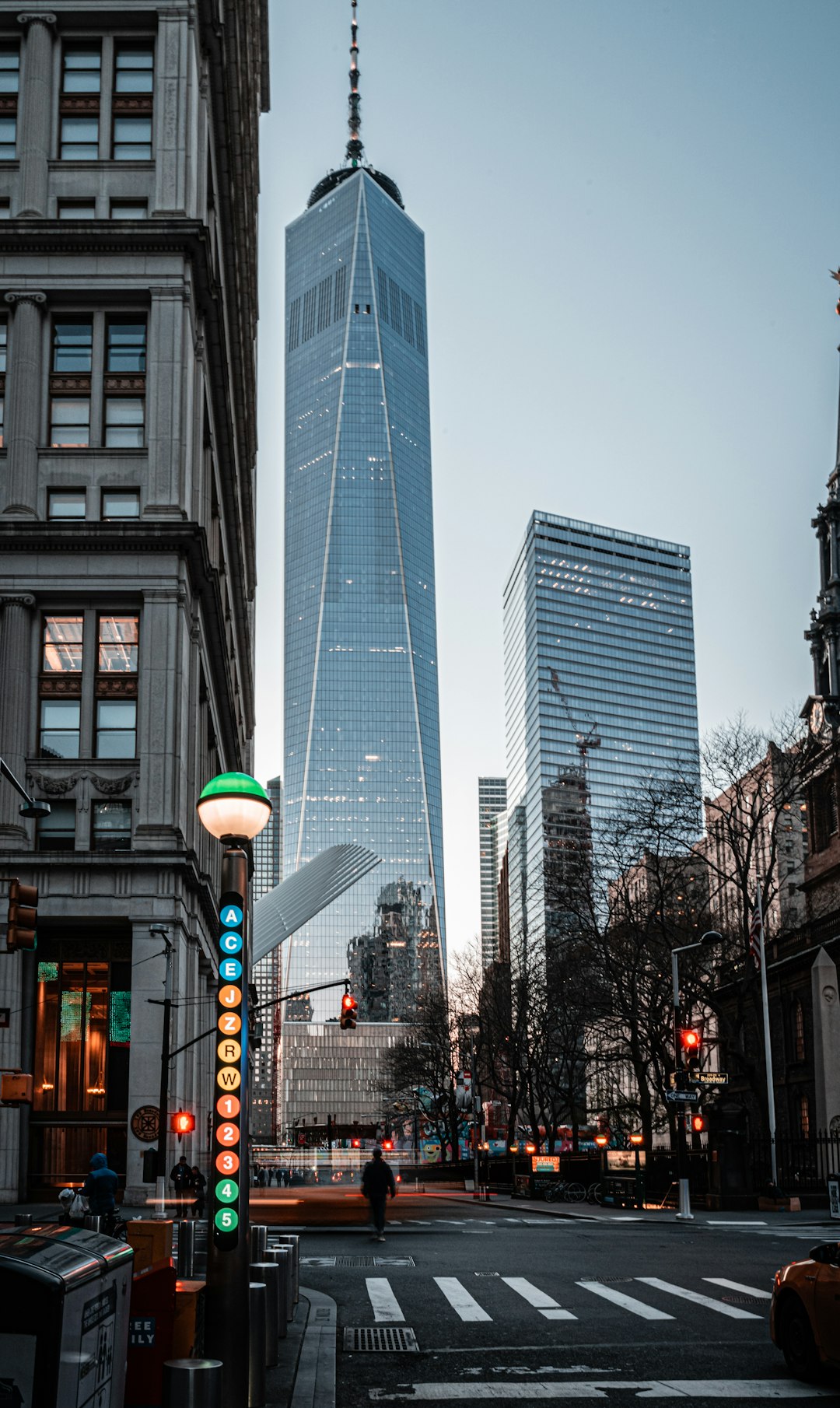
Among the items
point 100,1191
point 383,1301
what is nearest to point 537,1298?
point 383,1301

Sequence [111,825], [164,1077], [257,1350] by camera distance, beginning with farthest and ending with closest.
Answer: [111,825]
[164,1077]
[257,1350]

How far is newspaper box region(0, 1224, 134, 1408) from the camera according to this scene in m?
6.95

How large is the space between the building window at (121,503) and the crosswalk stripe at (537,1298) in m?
31.2

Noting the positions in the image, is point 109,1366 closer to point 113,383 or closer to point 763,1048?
point 113,383

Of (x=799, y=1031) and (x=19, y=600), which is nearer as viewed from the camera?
(x=19, y=600)

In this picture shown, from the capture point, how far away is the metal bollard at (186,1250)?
20.7 meters

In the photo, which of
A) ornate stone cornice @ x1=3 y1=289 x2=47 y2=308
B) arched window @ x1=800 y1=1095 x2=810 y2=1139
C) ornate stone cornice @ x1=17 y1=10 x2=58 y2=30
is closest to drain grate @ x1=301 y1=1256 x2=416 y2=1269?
ornate stone cornice @ x1=3 y1=289 x2=47 y2=308

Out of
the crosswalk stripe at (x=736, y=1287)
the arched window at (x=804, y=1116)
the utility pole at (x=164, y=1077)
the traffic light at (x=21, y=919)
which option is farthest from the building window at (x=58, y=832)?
the arched window at (x=804, y=1116)

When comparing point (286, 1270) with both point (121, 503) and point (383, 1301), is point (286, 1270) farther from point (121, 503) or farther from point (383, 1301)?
point (121, 503)

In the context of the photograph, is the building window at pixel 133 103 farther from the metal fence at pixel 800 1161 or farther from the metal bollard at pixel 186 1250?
the metal bollard at pixel 186 1250

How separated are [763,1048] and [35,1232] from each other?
4984 cm

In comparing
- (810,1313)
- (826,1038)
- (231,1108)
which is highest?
(231,1108)

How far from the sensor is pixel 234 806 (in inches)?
487

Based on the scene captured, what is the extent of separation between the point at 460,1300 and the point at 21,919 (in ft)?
26.8
